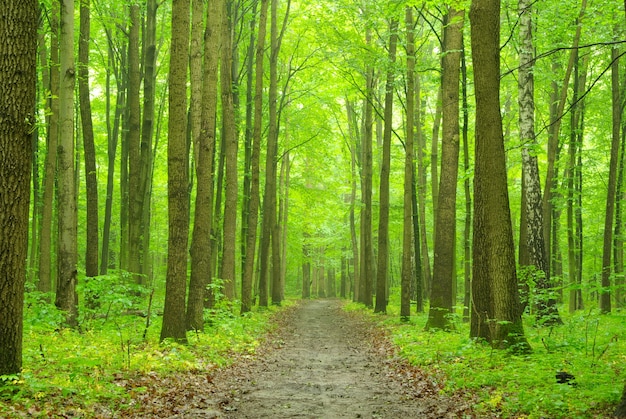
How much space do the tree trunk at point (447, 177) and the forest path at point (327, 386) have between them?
1.99 metres

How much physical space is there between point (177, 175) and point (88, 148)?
4.66 meters

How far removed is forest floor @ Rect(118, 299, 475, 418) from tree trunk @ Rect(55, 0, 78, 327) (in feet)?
13.1

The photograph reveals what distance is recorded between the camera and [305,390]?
8.84 metres

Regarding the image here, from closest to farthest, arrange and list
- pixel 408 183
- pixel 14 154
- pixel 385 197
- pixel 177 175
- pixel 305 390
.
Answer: pixel 14 154
pixel 305 390
pixel 177 175
pixel 408 183
pixel 385 197

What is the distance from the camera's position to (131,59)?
55.5 feet

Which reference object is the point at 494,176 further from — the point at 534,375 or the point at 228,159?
the point at 228,159

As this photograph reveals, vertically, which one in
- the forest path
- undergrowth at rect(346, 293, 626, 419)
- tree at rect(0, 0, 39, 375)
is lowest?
the forest path

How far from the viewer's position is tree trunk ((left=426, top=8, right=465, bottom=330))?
14211 millimetres

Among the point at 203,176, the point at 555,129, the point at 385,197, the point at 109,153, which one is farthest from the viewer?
the point at 109,153

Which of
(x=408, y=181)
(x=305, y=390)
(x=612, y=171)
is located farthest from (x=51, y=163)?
(x=612, y=171)

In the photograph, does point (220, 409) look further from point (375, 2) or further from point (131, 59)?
point (375, 2)

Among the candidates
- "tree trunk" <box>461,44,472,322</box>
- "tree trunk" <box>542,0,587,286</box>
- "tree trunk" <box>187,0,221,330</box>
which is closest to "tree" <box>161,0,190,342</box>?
"tree trunk" <box>187,0,221,330</box>

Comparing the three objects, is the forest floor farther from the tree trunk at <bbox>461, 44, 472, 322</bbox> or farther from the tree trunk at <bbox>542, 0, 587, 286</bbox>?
the tree trunk at <bbox>542, 0, 587, 286</bbox>

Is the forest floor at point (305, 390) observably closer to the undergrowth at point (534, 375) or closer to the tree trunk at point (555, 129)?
the undergrowth at point (534, 375)
